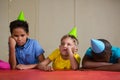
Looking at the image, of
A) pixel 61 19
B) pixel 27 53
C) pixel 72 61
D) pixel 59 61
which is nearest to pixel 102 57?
pixel 72 61

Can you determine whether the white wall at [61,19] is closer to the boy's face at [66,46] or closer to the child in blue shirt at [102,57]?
the boy's face at [66,46]

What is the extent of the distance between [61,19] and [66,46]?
3.31ft

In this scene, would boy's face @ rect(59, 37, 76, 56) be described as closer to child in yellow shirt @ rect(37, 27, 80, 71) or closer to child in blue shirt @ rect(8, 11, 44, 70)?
child in yellow shirt @ rect(37, 27, 80, 71)

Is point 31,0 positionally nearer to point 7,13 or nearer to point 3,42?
point 7,13

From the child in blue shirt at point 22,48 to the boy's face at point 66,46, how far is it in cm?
17

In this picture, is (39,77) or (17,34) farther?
(17,34)

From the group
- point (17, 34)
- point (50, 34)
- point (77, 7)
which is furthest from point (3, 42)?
point (17, 34)

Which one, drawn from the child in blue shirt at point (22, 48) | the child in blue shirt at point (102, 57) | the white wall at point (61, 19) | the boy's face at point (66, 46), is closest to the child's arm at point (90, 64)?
the child in blue shirt at point (102, 57)

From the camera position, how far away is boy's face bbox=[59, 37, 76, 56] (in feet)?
4.18

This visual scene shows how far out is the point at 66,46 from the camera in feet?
4.18

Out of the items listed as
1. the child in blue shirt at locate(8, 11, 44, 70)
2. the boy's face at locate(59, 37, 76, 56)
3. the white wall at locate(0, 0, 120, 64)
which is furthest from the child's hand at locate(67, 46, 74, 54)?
the white wall at locate(0, 0, 120, 64)

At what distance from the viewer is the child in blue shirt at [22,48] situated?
131cm

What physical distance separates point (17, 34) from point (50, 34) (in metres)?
0.93

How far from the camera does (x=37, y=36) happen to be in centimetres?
223
